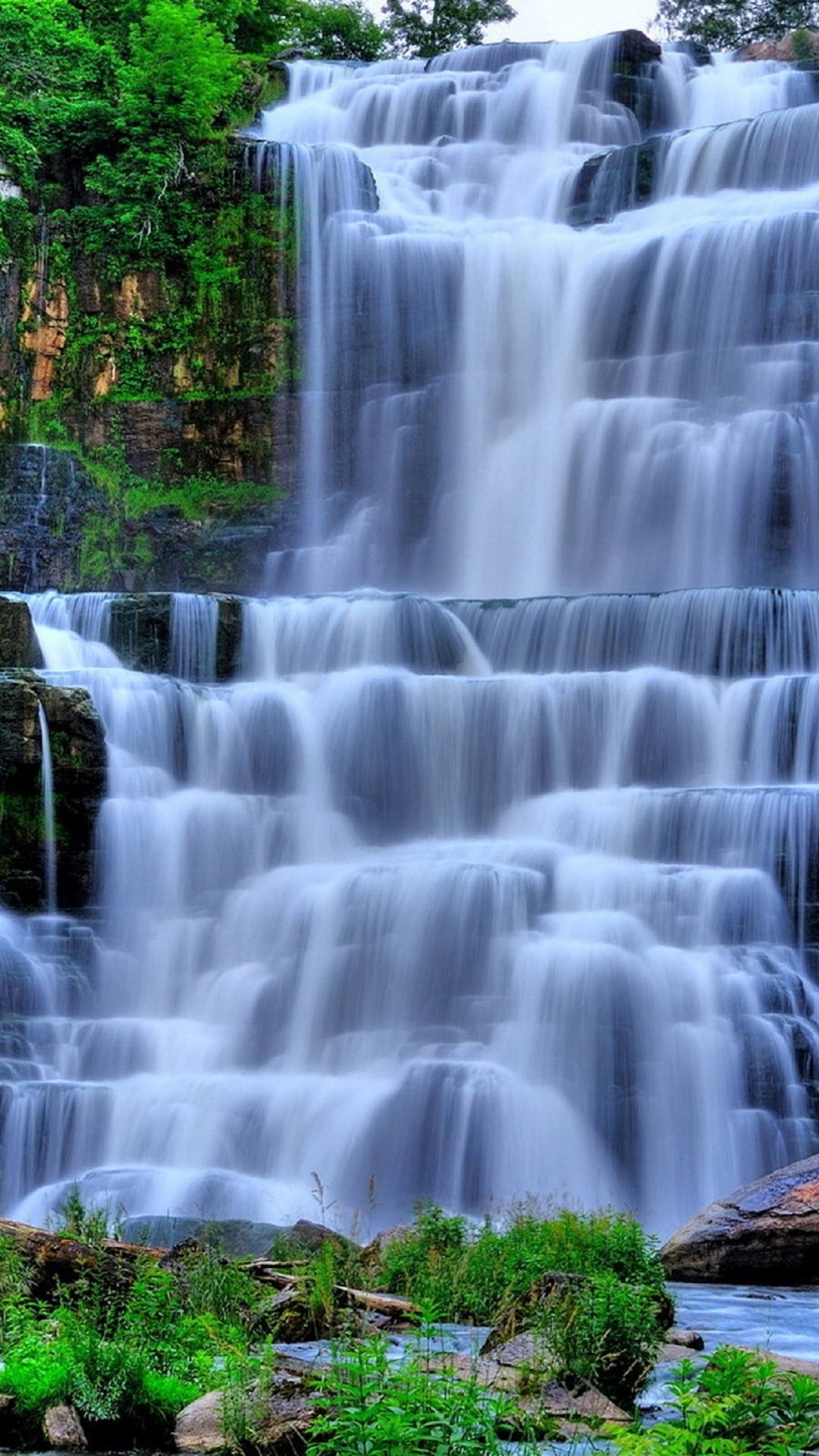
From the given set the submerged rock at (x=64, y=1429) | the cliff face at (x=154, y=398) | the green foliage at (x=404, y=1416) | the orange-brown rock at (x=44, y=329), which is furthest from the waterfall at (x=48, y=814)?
the green foliage at (x=404, y=1416)

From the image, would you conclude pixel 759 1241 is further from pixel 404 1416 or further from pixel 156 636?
pixel 156 636

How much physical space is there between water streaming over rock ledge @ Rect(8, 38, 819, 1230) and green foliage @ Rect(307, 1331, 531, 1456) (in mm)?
9184

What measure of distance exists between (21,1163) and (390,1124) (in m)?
3.68

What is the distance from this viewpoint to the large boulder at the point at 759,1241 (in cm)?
1059

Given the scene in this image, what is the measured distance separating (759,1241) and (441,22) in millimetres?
48456

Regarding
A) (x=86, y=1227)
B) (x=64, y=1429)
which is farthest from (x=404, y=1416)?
(x=86, y=1227)

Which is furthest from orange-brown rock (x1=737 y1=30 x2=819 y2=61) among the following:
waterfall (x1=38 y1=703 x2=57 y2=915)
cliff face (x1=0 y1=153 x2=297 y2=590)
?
waterfall (x1=38 y1=703 x2=57 y2=915)

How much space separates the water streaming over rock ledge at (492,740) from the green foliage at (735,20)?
16.3m

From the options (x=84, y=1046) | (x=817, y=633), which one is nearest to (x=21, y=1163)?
(x=84, y=1046)

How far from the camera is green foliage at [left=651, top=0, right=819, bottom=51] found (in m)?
49.9

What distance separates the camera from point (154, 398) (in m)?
30.9

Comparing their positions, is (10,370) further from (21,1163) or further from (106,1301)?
Answer: (106,1301)

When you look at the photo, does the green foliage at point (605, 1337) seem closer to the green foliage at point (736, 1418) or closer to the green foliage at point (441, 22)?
the green foliage at point (736, 1418)

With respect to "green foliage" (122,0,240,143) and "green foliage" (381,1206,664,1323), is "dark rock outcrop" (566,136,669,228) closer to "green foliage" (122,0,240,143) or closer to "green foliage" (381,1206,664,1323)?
"green foliage" (122,0,240,143)
